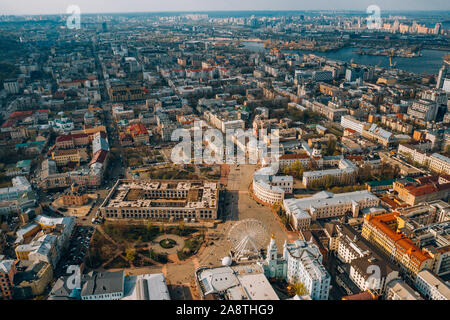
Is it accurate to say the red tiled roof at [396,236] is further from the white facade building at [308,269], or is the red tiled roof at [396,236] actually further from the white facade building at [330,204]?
the white facade building at [308,269]

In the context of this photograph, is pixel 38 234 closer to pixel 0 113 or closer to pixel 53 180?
pixel 53 180

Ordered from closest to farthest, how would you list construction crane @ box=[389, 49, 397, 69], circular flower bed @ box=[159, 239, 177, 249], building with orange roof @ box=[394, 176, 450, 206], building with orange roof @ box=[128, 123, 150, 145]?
circular flower bed @ box=[159, 239, 177, 249], building with orange roof @ box=[394, 176, 450, 206], building with orange roof @ box=[128, 123, 150, 145], construction crane @ box=[389, 49, 397, 69]

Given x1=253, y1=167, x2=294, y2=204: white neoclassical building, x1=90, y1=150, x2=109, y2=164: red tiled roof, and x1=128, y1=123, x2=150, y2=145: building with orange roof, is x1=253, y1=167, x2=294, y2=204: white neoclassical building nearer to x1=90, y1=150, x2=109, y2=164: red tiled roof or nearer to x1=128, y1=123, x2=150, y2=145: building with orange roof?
x1=90, y1=150, x2=109, y2=164: red tiled roof

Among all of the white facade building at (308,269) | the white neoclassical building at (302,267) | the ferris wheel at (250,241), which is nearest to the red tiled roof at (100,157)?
the ferris wheel at (250,241)

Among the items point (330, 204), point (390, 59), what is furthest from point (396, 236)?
point (390, 59)

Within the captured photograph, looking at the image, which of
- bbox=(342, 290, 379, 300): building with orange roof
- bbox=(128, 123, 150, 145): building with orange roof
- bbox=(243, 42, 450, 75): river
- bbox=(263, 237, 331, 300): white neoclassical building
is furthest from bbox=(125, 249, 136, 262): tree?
bbox=(243, 42, 450, 75): river
